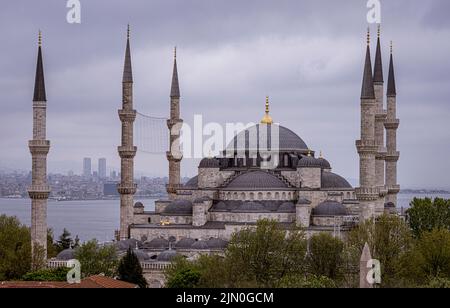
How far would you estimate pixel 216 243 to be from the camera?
37406mm

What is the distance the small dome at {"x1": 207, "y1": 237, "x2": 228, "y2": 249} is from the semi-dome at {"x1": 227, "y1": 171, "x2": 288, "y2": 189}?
16.2ft

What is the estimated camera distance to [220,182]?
144 ft

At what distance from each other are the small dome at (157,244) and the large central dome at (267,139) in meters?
8.26

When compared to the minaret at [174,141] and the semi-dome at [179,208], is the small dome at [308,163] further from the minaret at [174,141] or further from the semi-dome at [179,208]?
the minaret at [174,141]

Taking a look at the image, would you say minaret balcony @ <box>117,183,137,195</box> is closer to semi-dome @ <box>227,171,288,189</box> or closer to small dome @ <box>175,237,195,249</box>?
small dome @ <box>175,237,195,249</box>

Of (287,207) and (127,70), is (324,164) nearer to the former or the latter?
(287,207)

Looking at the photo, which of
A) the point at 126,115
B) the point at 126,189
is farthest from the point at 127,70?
the point at 126,189

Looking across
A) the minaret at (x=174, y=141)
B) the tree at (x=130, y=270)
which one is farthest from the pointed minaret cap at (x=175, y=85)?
the tree at (x=130, y=270)

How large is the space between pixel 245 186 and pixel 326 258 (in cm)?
1269

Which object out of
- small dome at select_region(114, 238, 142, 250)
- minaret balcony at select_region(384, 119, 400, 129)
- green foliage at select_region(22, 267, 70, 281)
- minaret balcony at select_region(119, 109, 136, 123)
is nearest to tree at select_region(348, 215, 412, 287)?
green foliage at select_region(22, 267, 70, 281)

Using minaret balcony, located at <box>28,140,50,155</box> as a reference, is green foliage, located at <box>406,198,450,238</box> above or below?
below

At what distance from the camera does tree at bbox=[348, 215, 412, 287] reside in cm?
2911
